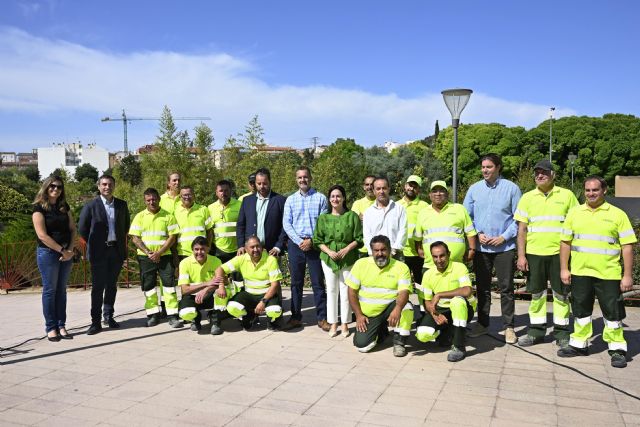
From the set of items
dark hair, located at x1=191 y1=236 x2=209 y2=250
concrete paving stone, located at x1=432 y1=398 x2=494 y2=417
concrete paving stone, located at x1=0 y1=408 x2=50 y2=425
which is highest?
dark hair, located at x1=191 y1=236 x2=209 y2=250

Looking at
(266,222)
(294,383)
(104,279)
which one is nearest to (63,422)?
(294,383)

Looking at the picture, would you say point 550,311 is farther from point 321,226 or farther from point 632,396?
point 321,226

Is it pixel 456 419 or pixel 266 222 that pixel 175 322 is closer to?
pixel 266 222

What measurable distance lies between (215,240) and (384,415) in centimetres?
396

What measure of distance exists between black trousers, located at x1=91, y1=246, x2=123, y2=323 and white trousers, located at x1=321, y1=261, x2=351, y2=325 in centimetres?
260

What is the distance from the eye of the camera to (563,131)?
5116cm

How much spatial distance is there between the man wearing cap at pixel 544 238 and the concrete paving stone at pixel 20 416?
4659 millimetres

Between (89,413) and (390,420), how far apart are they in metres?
2.28

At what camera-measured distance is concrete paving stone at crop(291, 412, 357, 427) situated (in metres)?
3.82

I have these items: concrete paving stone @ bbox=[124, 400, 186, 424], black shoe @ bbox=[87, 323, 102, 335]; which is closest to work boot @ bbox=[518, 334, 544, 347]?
concrete paving stone @ bbox=[124, 400, 186, 424]

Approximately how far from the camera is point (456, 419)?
12.8ft

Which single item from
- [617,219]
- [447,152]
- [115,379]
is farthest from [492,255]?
[447,152]

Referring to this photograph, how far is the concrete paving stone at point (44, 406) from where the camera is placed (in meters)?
4.10

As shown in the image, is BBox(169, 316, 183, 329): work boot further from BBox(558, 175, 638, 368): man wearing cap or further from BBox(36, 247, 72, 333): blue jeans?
BBox(558, 175, 638, 368): man wearing cap
